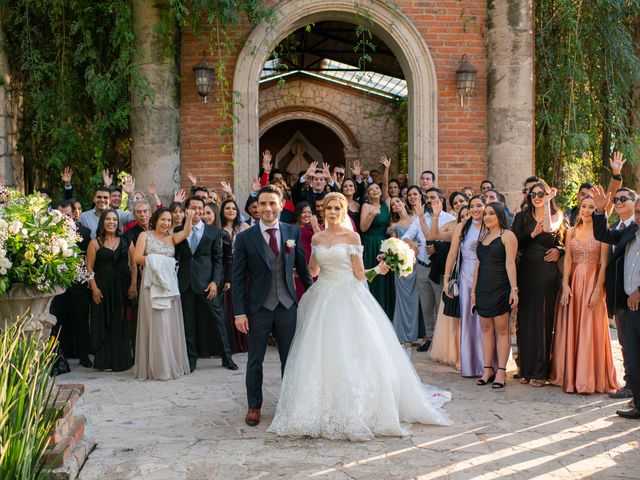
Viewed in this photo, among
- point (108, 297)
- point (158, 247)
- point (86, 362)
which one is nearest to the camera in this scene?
point (158, 247)

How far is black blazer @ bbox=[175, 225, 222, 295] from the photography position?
7.98 metres

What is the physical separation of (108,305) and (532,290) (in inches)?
172

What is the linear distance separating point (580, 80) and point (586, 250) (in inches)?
194

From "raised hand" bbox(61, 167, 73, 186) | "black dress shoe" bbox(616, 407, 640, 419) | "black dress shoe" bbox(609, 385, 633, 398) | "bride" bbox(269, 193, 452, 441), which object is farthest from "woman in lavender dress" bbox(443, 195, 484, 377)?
"raised hand" bbox(61, 167, 73, 186)

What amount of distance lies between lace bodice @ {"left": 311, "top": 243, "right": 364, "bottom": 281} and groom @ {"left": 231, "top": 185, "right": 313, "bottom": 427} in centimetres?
24

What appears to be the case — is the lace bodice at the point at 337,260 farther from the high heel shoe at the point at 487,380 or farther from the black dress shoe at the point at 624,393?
the black dress shoe at the point at 624,393

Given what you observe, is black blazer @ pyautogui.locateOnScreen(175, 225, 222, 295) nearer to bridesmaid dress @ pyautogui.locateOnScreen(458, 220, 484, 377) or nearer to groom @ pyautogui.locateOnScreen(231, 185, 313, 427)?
groom @ pyautogui.locateOnScreen(231, 185, 313, 427)

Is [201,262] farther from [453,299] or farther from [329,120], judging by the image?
[329,120]

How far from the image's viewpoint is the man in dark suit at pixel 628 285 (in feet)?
19.5

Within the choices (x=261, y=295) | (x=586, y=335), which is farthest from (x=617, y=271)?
(x=261, y=295)

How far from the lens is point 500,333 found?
702cm

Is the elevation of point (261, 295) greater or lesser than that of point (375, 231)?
lesser

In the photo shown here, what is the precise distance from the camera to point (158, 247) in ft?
25.3

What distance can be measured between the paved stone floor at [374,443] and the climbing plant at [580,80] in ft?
16.6
